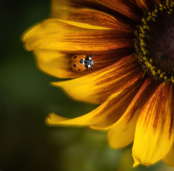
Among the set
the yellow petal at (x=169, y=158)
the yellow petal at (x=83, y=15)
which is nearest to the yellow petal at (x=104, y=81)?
the yellow petal at (x=83, y=15)

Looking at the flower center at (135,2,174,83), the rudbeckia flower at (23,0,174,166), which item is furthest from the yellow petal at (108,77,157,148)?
the flower center at (135,2,174,83)

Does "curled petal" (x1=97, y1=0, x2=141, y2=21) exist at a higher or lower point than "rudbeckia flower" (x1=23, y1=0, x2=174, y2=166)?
higher

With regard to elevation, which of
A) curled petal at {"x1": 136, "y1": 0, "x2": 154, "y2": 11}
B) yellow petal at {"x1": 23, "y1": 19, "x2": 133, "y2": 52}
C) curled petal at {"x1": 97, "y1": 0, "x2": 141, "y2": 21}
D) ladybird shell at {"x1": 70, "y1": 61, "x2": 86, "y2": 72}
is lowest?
ladybird shell at {"x1": 70, "y1": 61, "x2": 86, "y2": 72}

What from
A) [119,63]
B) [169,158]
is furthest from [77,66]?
[169,158]

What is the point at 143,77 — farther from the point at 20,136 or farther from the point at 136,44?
the point at 20,136

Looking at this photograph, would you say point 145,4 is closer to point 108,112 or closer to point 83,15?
point 83,15

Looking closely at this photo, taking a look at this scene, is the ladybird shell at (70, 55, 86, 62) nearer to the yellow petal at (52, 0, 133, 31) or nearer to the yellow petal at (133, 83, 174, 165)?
the yellow petal at (52, 0, 133, 31)

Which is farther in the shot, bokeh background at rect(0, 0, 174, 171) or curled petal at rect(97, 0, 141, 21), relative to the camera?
bokeh background at rect(0, 0, 174, 171)
